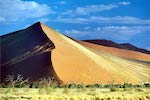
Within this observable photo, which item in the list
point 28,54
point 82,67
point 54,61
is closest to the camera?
point 54,61

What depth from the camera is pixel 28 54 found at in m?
82.1

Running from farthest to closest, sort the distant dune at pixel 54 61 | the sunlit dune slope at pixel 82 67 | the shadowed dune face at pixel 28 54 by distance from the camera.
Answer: the sunlit dune slope at pixel 82 67 → the distant dune at pixel 54 61 → the shadowed dune face at pixel 28 54

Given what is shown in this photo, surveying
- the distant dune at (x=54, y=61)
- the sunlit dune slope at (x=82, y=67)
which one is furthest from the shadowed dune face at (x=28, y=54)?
the sunlit dune slope at (x=82, y=67)

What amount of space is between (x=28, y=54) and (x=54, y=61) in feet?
24.0

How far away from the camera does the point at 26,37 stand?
90938mm

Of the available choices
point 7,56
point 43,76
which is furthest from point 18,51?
point 43,76

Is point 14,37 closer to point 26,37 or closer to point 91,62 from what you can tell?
point 26,37

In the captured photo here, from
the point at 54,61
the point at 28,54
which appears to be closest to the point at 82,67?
the point at 54,61

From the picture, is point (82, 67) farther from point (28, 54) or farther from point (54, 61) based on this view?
point (28, 54)

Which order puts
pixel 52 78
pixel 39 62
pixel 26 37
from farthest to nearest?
pixel 26 37, pixel 39 62, pixel 52 78

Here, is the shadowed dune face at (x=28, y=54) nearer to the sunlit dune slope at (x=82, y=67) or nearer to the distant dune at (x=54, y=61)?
the distant dune at (x=54, y=61)

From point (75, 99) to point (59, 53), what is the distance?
45.7 meters

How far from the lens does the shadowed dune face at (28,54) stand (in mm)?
74125

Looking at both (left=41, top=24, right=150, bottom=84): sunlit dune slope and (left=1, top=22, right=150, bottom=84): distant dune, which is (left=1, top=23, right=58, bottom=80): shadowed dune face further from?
(left=41, top=24, right=150, bottom=84): sunlit dune slope
